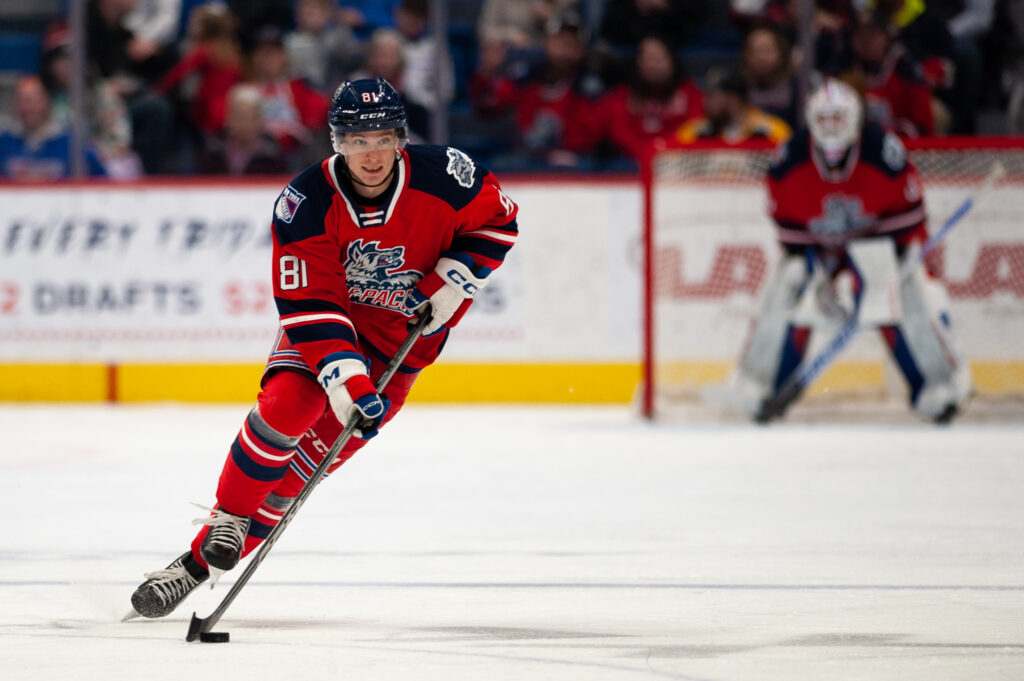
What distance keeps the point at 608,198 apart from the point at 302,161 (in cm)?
145

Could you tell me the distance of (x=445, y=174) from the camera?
350 centimetres

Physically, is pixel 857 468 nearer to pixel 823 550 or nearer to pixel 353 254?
pixel 823 550

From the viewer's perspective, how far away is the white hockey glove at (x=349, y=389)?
3.19m

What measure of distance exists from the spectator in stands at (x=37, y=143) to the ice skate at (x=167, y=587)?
5102mm

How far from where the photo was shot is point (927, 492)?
509 cm

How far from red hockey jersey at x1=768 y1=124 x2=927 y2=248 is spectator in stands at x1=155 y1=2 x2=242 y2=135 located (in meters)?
2.70

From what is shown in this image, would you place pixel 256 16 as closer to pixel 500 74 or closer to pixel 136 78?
pixel 136 78

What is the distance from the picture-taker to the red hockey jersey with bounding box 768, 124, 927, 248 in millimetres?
7059

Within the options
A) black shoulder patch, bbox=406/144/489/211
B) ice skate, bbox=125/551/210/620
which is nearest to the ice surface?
ice skate, bbox=125/551/210/620

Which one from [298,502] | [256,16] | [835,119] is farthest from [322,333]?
[256,16]

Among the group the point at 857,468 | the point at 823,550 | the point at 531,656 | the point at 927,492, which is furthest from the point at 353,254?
the point at 857,468

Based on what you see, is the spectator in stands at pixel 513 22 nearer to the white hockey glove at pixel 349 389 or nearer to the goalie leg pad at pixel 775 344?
the goalie leg pad at pixel 775 344

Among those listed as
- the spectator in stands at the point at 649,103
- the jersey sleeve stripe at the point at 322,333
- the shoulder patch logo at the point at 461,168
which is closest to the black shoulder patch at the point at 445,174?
the shoulder patch logo at the point at 461,168

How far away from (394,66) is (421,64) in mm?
135
